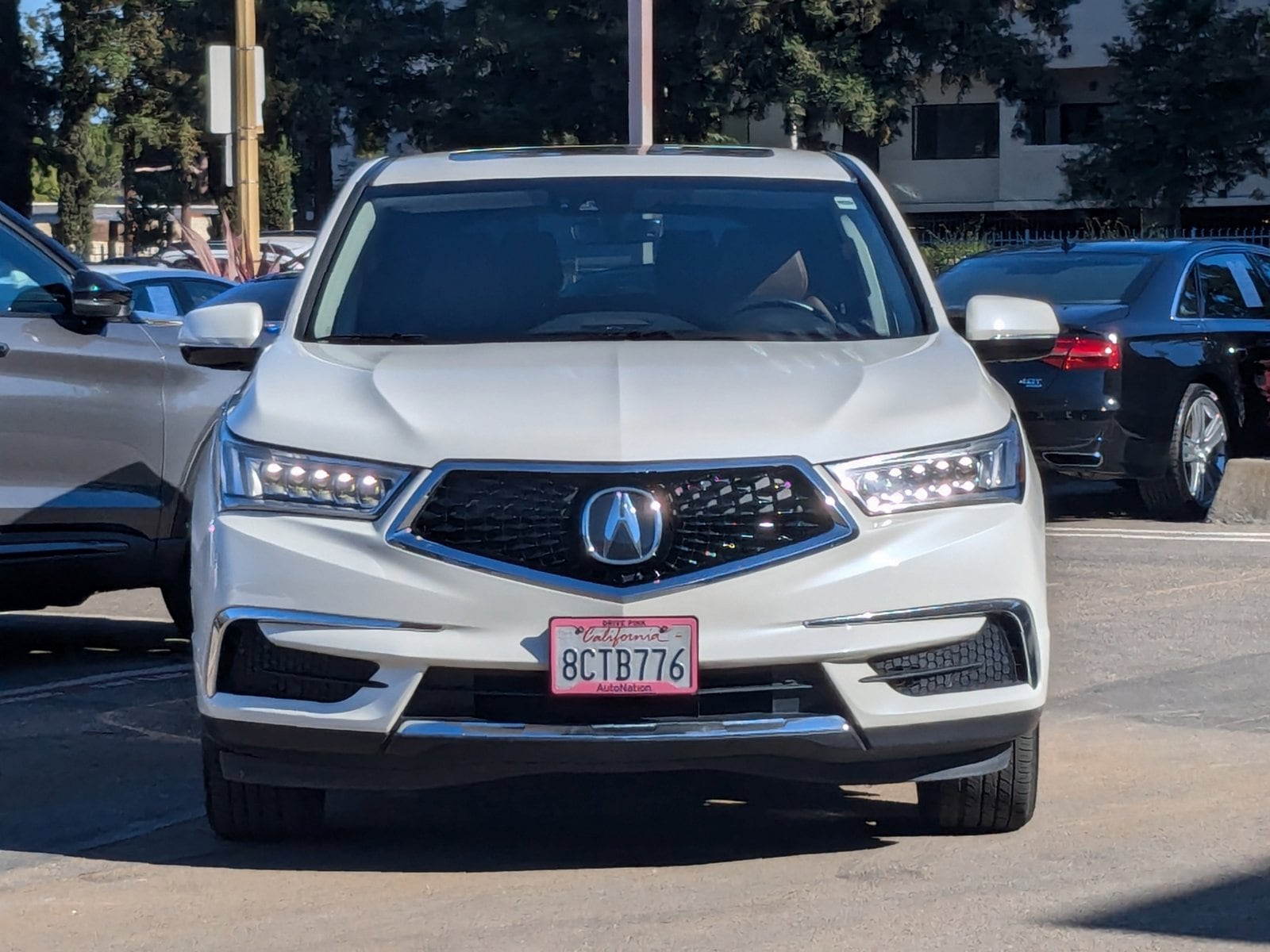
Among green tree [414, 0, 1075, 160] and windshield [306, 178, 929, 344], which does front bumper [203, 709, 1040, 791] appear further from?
green tree [414, 0, 1075, 160]

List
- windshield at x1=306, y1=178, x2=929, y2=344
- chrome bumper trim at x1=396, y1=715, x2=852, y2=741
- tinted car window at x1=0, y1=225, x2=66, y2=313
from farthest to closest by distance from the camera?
tinted car window at x1=0, y1=225, x2=66, y2=313 < windshield at x1=306, y1=178, x2=929, y2=344 < chrome bumper trim at x1=396, y1=715, x2=852, y2=741

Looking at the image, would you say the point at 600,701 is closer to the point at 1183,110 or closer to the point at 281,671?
the point at 281,671

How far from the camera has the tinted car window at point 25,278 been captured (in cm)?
747

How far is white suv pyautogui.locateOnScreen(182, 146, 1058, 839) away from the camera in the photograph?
4453 millimetres

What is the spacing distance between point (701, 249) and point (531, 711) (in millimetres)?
1805

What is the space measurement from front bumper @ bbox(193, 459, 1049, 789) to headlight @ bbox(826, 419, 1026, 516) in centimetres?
4

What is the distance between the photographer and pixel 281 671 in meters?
4.60

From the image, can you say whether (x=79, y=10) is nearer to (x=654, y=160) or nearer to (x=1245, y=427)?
(x=1245, y=427)

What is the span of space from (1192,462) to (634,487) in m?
8.11

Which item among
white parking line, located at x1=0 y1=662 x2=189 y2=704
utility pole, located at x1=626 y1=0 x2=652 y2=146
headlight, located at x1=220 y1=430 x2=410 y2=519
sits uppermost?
utility pole, located at x1=626 y1=0 x2=652 y2=146

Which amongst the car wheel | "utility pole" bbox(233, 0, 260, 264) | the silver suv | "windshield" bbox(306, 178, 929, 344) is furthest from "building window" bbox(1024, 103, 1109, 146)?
"windshield" bbox(306, 178, 929, 344)

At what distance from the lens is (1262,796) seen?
5598 millimetres

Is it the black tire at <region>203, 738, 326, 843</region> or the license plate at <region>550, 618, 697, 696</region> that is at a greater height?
the license plate at <region>550, 618, 697, 696</region>

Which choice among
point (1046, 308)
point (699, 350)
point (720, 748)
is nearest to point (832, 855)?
point (720, 748)
